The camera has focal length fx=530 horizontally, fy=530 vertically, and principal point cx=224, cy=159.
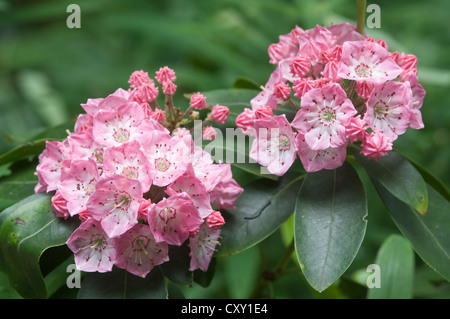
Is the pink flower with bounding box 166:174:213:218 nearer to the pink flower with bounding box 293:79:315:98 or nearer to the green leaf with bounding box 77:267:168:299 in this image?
the green leaf with bounding box 77:267:168:299

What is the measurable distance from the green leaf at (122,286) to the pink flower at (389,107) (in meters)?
0.64

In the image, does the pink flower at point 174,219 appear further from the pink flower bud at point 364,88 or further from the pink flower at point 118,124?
the pink flower bud at point 364,88

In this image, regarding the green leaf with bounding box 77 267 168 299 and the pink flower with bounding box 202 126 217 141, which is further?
the pink flower with bounding box 202 126 217 141

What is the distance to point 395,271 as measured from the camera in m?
1.66

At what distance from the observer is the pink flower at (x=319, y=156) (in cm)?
128

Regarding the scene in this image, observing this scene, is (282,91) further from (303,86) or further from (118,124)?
(118,124)

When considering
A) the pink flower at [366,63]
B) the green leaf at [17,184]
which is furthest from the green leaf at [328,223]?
the green leaf at [17,184]

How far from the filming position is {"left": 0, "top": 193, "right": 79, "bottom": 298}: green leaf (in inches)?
47.1

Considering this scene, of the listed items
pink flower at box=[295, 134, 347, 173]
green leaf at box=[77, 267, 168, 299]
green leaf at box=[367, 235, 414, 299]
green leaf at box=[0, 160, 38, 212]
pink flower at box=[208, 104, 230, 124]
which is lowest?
green leaf at box=[367, 235, 414, 299]

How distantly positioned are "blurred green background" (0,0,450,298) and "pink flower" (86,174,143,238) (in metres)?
0.94

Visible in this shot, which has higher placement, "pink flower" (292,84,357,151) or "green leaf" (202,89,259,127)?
"pink flower" (292,84,357,151)

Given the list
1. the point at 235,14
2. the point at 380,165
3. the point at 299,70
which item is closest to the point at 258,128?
the point at 299,70

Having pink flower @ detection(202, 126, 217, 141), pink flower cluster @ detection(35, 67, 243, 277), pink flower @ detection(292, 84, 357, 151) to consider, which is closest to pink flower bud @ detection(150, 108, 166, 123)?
pink flower cluster @ detection(35, 67, 243, 277)

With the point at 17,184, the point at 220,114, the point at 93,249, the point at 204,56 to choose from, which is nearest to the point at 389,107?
the point at 220,114
